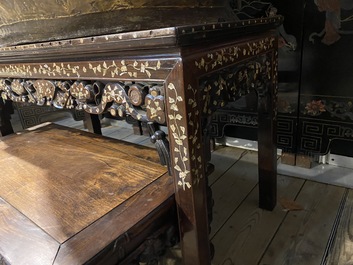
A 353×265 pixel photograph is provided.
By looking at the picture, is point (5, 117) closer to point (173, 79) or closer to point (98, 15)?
point (98, 15)

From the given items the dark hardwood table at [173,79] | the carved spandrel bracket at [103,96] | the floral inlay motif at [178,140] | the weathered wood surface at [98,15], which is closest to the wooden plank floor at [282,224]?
the dark hardwood table at [173,79]

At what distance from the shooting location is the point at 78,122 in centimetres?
232

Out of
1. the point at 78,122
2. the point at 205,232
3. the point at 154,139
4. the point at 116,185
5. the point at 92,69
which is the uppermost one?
the point at 92,69

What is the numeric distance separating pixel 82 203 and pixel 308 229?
719mm

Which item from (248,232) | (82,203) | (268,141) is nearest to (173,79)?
(82,203)

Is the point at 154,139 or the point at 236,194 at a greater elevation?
the point at 154,139

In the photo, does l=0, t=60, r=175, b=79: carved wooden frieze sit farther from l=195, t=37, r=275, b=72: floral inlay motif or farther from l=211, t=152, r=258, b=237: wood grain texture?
l=211, t=152, r=258, b=237: wood grain texture

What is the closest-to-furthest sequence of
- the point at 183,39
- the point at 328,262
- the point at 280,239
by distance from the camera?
the point at 183,39 < the point at 328,262 < the point at 280,239

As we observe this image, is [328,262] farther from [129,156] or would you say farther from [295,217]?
[129,156]

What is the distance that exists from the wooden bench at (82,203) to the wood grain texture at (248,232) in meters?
0.34

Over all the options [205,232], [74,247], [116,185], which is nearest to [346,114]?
[205,232]

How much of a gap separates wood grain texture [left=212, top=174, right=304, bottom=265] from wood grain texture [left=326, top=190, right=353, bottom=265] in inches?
6.7

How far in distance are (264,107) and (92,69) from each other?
1.82 feet

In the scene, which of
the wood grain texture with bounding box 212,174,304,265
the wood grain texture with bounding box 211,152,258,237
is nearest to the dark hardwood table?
the wood grain texture with bounding box 212,174,304,265
